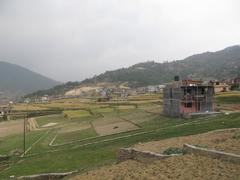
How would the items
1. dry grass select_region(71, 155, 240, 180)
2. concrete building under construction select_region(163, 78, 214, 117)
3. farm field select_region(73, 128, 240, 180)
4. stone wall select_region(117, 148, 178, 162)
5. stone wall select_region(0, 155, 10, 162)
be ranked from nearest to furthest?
dry grass select_region(71, 155, 240, 180) < farm field select_region(73, 128, 240, 180) < stone wall select_region(117, 148, 178, 162) < stone wall select_region(0, 155, 10, 162) < concrete building under construction select_region(163, 78, 214, 117)

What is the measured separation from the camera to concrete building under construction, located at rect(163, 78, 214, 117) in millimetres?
80500

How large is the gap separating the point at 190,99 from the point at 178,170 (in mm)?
65224

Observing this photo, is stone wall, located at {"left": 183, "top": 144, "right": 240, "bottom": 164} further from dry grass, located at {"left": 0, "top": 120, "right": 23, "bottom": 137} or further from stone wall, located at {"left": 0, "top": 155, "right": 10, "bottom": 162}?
dry grass, located at {"left": 0, "top": 120, "right": 23, "bottom": 137}

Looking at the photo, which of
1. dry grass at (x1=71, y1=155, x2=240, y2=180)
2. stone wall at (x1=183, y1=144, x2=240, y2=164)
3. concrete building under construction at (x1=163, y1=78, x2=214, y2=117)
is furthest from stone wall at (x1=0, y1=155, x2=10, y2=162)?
stone wall at (x1=183, y1=144, x2=240, y2=164)

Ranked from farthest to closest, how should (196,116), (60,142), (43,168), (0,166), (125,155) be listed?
(196,116)
(60,142)
(0,166)
(43,168)
(125,155)

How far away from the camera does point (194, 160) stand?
18047mm

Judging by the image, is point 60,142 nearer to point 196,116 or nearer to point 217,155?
point 196,116

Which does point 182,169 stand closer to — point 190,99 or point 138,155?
point 138,155

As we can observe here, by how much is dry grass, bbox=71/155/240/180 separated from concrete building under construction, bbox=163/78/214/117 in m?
60.3

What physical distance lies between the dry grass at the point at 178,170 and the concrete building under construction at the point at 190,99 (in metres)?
60.3

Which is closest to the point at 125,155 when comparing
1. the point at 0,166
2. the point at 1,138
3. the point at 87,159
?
the point at 87,159

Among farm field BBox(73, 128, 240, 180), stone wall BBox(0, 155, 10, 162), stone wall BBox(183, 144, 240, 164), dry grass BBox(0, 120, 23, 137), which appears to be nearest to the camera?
farm field BBox(73, 128, 240, 180)

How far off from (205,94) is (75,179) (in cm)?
6524

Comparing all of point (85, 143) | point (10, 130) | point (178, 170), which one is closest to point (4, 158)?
point (85, 143)
